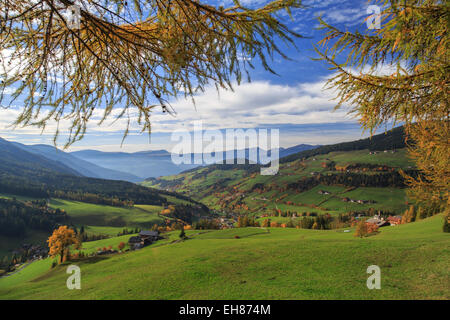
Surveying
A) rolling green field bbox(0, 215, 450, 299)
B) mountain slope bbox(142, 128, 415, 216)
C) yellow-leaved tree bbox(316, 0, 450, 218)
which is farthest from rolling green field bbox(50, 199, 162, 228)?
yellow-leaved tree bbox(316, 0, 450, 218)

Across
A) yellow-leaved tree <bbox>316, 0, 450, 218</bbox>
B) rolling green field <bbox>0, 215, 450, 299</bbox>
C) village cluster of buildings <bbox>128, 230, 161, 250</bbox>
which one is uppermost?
yellow-leaved tree <bbox>316, 0, 450, 218</bbox>

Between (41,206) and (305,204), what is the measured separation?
17455 cm

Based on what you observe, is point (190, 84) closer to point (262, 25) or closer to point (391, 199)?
point (262, 25)

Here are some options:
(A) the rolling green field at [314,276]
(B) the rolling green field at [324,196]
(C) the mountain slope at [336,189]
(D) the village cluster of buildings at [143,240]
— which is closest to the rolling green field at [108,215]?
(D) the village cluster of buildings at [143,240]

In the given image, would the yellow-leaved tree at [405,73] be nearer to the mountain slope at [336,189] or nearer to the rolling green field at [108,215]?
the mountain slope at [336,189]

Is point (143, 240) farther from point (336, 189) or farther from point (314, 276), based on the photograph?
point (336, 189)

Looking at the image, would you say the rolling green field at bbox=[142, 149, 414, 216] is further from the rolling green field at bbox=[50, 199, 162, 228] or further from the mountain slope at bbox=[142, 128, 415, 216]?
the rolling green field at bbox=[50, 199, 162, 228]

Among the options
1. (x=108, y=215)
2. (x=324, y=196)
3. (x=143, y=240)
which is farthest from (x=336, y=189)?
(x=108, y=215)

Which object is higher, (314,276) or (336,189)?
(314,276)

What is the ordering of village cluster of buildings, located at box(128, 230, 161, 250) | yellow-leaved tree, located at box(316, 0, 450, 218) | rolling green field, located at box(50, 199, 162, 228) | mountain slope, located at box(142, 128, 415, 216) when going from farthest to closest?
rolling green field, located at box(50, 199, 162, 228) → mountain slope, located at box(142, 128, 415, 216) → village cluster of buildings, located at box(128, 230, 161, 250) → yellow-leaved tree, located at box(316, 0, 450, 218)

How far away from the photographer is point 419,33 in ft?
13.1

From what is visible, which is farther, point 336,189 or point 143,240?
point 336,189

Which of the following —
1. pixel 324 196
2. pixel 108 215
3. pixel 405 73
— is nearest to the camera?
pixel 405 73
